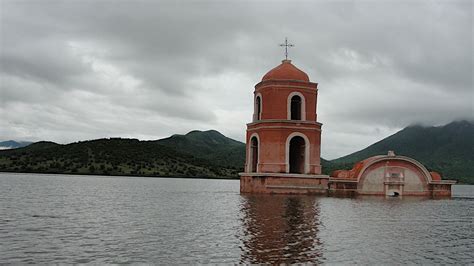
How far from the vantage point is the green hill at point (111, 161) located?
109m

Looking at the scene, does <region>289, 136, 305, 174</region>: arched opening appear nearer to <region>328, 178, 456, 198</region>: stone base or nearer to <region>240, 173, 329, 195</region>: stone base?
<region>328, 178, 456, 198</region>: stone base

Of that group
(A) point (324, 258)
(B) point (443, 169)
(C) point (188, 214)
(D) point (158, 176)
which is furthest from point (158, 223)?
(B) point (443, 169)

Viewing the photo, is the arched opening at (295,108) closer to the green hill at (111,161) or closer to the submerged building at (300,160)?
the submerged building at (300,160)

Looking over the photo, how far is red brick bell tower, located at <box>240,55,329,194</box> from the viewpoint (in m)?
38.6

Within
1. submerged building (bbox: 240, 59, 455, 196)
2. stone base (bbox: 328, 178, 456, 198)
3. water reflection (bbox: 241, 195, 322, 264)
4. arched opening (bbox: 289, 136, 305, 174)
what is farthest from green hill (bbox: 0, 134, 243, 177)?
water reflection (bbox: 241, 195, 322, 264)

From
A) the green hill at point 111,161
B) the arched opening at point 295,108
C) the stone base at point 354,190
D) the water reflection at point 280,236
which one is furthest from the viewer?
the green hill at point 111,161

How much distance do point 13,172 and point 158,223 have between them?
105m

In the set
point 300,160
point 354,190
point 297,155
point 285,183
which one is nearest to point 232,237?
point 285,183

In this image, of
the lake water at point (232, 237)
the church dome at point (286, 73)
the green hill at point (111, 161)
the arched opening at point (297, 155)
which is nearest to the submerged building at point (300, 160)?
the church dome at point (286, 73)

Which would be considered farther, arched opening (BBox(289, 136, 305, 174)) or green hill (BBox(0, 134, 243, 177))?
green hill (BBox(0, 134, 243, 177))

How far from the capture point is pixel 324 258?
13.2m

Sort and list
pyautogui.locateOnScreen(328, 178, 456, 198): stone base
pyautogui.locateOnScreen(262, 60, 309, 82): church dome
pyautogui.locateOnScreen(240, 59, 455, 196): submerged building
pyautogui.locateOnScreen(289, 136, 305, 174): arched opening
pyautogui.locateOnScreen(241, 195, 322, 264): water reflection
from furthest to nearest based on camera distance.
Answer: pyautogui.locateOnScreen(289, 136, 305, 174): arched opening → pyautogui.locateOnScreen(262, 60, 309, 82): church dome → pyautogui.locateOnScreen(328, 178, 456, 198): stone base → pyautogui.locateOnScreen(240, 59, 455, 196): submerged building → pyautogui.locateOnScreen(241, 195, 322, 264): water reflection

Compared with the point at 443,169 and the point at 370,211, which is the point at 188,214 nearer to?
the point at 370,211

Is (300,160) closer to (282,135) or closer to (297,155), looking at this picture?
(297,155)
